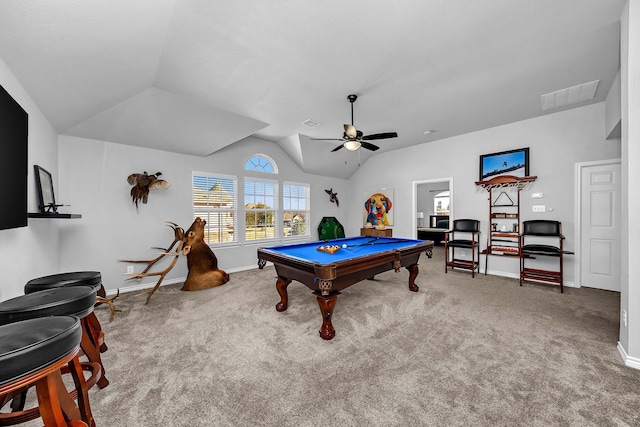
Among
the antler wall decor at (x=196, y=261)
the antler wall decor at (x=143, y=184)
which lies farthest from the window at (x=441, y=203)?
the antler wall decor at (x=143, y=184)

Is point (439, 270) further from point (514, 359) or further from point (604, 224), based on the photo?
point (514, 359)

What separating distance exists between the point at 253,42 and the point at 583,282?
224 inches

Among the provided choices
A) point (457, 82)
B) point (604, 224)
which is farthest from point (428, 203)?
point (457, 82)

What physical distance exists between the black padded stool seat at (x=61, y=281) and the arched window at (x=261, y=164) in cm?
353

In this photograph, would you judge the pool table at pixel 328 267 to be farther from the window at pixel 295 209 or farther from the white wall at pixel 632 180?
the window at pixel 295 209

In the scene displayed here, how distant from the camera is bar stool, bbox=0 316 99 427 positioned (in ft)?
2.65

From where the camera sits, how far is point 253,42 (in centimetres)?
233

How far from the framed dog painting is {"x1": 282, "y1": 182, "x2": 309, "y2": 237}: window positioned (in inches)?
67.0

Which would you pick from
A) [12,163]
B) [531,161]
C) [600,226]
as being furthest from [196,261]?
[600,226]

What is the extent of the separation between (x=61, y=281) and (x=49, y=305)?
753 mm

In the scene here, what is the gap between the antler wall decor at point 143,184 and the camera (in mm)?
3828

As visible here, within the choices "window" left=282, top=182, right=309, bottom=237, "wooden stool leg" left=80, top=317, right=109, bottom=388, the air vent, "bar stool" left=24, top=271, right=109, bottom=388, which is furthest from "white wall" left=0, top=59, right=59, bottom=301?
the air vent

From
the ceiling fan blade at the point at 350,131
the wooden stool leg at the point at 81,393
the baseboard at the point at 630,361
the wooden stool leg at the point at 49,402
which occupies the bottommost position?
the baseboard at the point at 630,361

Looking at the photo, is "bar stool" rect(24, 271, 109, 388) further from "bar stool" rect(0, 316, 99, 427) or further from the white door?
the white door
